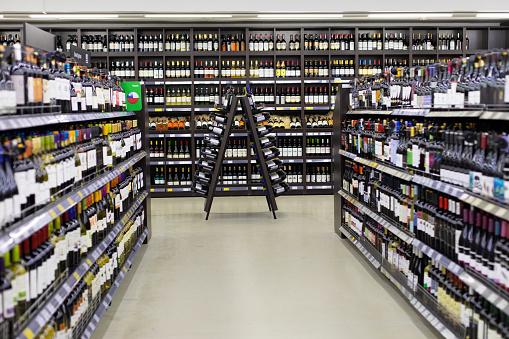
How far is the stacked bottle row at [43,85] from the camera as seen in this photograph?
104 inches

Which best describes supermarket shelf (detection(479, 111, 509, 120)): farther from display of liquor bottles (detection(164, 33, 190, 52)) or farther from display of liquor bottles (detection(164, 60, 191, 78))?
display of liquor bottles (detection(164, 33, 190, 52))

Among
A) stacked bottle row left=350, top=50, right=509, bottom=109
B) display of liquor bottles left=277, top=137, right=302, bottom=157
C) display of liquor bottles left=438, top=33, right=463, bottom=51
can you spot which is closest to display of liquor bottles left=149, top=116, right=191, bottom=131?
display of liquor bottles left=277, top=137, right=302, bottom=157

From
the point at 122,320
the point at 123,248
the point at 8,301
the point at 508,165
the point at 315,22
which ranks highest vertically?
the point at 315,22


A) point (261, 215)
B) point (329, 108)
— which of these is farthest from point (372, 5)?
point (261, 215)

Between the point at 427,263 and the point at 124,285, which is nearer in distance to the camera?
the point at 427,263

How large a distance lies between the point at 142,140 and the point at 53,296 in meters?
3.99

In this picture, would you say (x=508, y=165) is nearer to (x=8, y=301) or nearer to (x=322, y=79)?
(x=8, y=301)

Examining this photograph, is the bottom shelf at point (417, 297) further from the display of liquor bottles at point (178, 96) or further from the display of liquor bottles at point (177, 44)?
the display of liquor bottles at point (177, 44)

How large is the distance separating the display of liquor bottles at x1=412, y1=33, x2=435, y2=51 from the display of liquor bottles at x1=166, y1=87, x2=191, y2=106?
4.47 meters

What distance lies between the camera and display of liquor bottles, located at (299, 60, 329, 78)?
10367 mm

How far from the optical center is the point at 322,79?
1033 cm

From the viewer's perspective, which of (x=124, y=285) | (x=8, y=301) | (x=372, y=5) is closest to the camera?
(x=8, y=301)

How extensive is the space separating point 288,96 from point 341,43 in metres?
1.43

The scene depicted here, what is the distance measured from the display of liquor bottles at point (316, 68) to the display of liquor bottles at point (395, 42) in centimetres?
108
